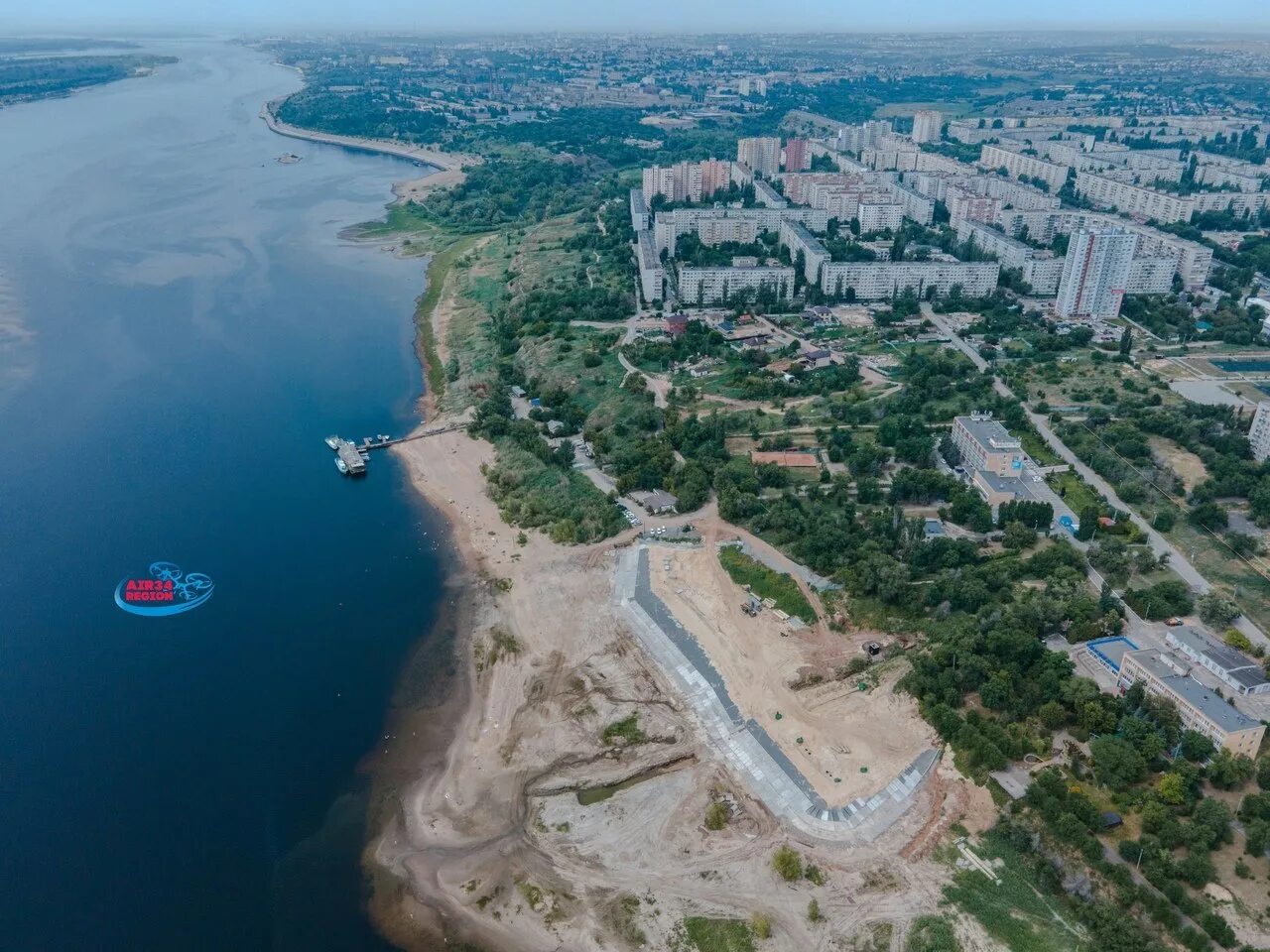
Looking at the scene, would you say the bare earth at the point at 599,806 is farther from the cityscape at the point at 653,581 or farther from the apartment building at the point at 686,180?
the apartment building at the point at 686,180

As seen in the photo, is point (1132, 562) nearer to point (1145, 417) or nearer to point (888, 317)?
point (1145, 417)

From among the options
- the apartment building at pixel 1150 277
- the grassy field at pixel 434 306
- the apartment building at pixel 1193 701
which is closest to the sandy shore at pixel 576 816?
the apartment building at pixel 1193 701

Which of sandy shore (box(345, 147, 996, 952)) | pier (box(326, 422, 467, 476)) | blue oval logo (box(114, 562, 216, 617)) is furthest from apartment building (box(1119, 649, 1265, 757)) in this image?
blue oval logo (box(114, 562, 216, 617))

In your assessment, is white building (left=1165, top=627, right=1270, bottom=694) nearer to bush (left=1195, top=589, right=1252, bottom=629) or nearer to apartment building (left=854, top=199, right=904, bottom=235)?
bush (left=1195, top=589, right=1252, bottom=629)

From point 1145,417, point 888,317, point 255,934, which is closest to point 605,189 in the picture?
point 888,317

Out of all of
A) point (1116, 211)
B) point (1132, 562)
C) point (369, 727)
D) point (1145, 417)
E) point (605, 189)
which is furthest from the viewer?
point (605, 189)

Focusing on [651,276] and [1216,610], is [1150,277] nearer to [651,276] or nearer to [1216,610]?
[651,276]
